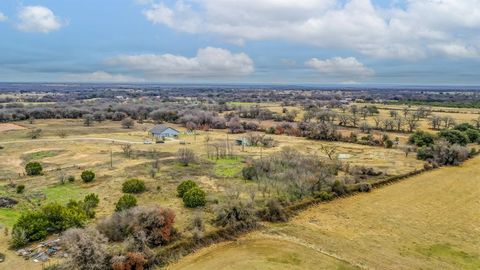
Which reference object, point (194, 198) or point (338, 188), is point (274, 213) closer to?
point (194, 198)

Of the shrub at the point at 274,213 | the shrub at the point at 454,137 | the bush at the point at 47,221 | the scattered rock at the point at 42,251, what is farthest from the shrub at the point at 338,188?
the shrub at the point at 454,137

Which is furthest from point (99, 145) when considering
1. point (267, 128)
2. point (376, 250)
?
point (376, 250)

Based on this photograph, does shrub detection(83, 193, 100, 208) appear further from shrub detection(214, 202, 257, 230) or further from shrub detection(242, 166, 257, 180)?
shrub detection(242, 166, 257, 180)

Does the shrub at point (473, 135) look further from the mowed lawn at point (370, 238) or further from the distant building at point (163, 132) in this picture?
the distant building at point (163, 132)

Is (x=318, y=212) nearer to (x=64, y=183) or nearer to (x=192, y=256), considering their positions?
(x=192, y=256)

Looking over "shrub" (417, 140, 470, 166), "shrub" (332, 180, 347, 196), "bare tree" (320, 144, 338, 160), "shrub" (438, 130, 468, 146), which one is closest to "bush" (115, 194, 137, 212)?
"shrub" (332, 180, 347, 196)

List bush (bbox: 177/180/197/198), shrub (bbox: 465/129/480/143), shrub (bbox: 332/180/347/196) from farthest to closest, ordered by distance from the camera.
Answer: shrub (bbox: 465/129/480/143)
shrub (bbox: 332/180/347/196)
bush (bbox: 177/180/197/198)

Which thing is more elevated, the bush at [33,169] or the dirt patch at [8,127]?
the bush at [33,169]
